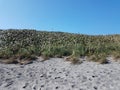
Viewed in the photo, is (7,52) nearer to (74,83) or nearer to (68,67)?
(68,67)

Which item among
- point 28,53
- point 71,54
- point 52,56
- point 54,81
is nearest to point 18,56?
point 28,53

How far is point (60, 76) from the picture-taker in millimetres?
17312

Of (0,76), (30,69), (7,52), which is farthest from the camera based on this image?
(7,52)

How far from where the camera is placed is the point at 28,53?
23953 mm

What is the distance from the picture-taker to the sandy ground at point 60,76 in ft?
50.6

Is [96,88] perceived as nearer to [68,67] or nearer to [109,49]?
[68,67]

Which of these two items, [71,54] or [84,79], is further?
[71,54]

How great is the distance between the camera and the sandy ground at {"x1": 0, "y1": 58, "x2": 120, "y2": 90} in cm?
1543

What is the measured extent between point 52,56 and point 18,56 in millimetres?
3016

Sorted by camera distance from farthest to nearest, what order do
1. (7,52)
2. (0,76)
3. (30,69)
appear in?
(7,52)
(30,69)
(0,76)

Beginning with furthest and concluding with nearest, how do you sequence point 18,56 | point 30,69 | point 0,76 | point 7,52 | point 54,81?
point 7,52, point 18,56, point 30,69, point 0,76, point 54,81

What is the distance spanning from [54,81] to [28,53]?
8.21 meters

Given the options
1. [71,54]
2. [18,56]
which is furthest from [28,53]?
[71,54]

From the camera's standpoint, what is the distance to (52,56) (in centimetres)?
→ 2362
